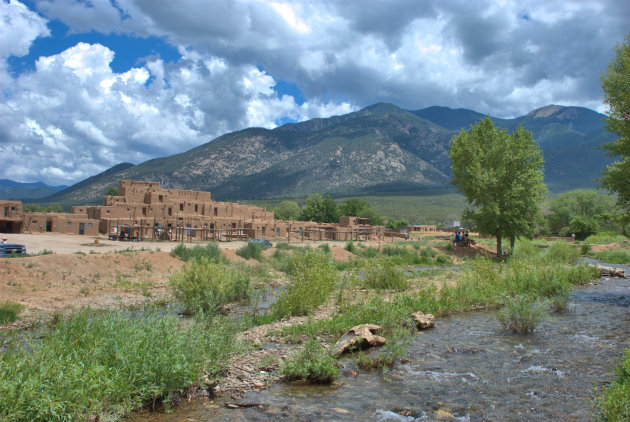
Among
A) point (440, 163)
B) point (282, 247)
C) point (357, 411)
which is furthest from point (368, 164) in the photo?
point (357, 411)

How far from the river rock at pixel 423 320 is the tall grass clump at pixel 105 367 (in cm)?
550

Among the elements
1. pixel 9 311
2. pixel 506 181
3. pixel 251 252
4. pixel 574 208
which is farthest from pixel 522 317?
pixel 574 208

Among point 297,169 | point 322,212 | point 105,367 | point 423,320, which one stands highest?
point 297,169

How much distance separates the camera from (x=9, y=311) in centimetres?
1171

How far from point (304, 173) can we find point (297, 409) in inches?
5697

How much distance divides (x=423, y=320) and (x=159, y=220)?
123ft

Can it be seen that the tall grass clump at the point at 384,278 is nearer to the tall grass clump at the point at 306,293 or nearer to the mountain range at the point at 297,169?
the tall grass clump at the point at 306,293

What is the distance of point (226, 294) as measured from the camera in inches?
541

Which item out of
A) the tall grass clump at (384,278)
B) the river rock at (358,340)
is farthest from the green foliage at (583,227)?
the river rock at (358,340)

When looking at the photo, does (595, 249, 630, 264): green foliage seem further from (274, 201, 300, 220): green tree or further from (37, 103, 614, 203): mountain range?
(37, 103, 614, 203): mountain range

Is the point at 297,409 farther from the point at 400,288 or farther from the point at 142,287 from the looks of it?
the point at 142,287

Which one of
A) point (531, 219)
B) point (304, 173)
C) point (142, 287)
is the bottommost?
point (142, 287)

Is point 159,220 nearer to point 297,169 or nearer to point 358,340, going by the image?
point 358,340

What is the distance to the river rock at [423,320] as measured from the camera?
429 inches
